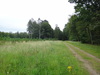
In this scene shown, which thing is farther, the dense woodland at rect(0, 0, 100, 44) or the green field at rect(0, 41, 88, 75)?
the dense woodland at rect(0, 0, 100, 44)

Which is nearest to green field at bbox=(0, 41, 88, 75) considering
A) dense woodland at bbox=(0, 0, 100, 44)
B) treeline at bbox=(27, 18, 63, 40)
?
dense woodland at bbox=(0, 0, 100, 44)

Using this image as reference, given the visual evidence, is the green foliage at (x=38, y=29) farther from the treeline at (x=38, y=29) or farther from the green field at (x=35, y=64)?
the green field at (x=35, y=64)

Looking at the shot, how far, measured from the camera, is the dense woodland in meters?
14.7

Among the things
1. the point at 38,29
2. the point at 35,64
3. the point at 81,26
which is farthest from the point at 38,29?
the point at 35,64

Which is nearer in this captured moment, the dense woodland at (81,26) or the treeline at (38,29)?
the dense woodland at (81,26)

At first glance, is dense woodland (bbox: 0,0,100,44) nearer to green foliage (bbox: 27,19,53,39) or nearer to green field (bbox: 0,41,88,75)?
green foliage (bbox: 27,19,53,39)

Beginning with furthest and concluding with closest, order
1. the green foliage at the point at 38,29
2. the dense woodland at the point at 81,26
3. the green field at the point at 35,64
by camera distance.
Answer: the green foliage at the point at 38,29
the dense woodland at the point at 81,26
the green field at the point at 35,64

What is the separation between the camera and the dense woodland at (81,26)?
14738 millimetres

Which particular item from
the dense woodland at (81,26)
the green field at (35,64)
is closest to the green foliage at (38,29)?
the dense woodland at (81,26)

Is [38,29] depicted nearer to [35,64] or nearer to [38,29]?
[38,29]

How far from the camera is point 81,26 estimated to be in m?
23.2

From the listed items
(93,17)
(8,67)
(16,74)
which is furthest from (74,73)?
(93,17)

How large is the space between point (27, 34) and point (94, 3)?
58.2 metres

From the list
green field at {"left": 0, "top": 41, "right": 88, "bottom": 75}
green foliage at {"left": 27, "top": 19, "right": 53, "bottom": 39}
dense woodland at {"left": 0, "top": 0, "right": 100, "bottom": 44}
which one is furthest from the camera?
green foliage at {"left": 27, "top": 19, "right": 53, "bottom": 39}
